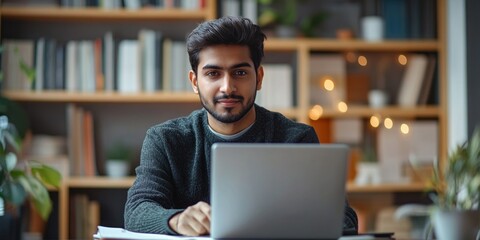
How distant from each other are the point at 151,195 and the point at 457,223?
0.79m

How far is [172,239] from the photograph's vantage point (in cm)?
188

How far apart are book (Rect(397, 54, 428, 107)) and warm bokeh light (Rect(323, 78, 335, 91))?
36cm

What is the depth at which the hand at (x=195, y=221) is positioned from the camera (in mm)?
1915

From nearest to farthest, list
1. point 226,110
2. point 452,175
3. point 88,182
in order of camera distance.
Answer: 1. point 452,175
2. point 226,110
3. point 88,182

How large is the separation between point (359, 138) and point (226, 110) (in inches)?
91.6

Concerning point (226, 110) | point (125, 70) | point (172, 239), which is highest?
point (125, 70)

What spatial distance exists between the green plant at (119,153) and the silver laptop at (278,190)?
2722 mm

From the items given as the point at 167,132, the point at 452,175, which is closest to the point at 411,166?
the point at 167,132

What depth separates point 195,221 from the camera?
1929mm

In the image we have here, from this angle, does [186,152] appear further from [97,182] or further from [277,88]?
[277,88]

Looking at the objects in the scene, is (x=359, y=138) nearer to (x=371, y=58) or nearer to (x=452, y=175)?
(x=371, y=58)

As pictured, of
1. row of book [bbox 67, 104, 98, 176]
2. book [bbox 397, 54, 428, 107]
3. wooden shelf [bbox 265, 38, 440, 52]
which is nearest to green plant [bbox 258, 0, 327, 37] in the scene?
wooden shelf [bbox 265, 38, 440, 52]

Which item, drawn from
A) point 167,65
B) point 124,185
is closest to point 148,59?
point 167,65

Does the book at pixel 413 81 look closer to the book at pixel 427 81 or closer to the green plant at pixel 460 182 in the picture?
the book at pixel 427 81
